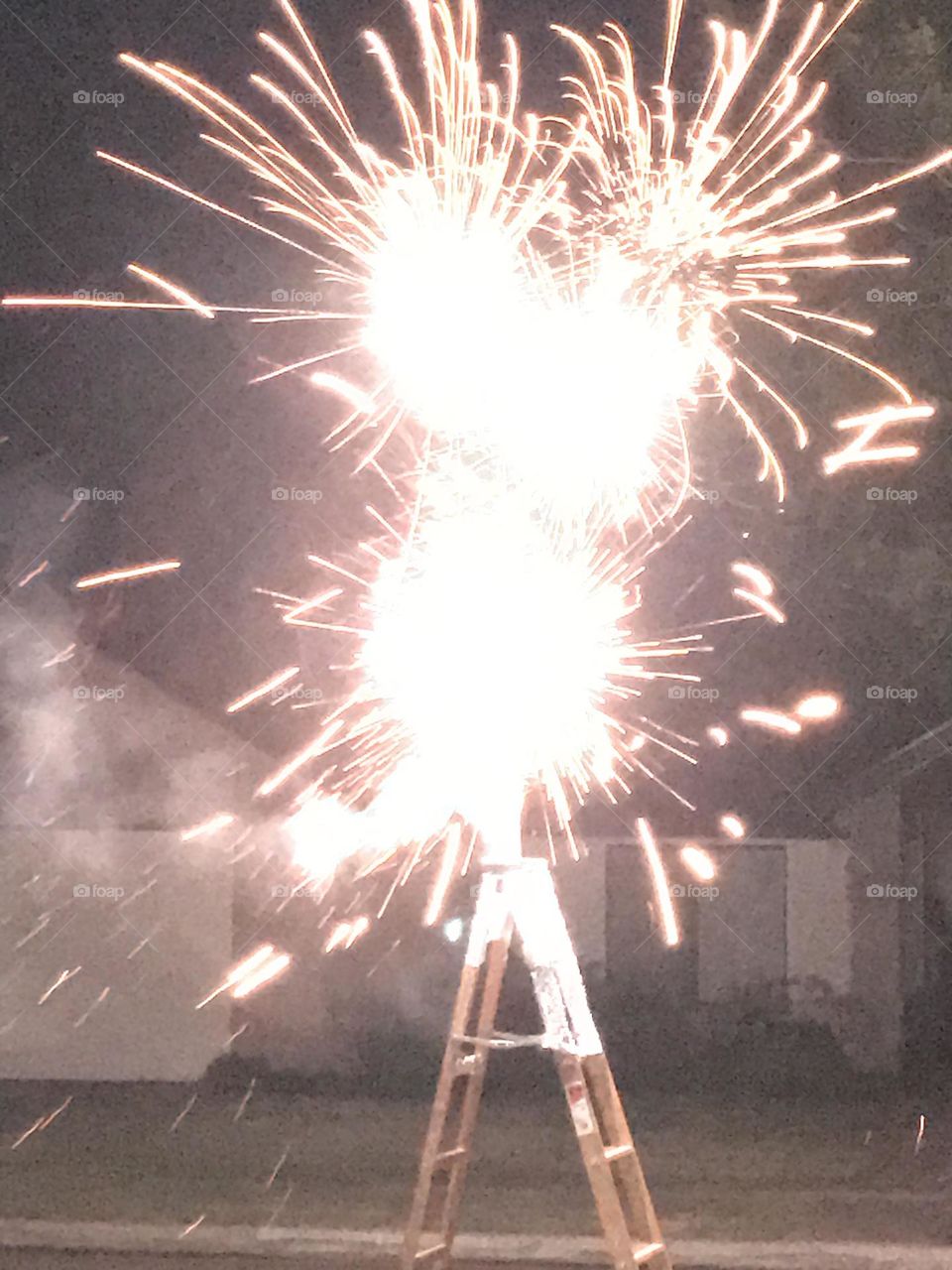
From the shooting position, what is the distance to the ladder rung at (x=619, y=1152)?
334 cm

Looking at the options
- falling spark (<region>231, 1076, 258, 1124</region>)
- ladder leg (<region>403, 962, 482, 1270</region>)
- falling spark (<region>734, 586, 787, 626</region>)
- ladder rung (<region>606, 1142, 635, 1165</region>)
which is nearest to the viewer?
ladder rung (<region>606, 1142, 635, 1165</region>)

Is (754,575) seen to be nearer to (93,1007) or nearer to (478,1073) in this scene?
(93,1007)

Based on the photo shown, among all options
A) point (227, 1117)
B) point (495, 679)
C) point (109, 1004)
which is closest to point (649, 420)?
point (495, 679)

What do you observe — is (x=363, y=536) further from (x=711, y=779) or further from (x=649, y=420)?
(x=649, y=420)

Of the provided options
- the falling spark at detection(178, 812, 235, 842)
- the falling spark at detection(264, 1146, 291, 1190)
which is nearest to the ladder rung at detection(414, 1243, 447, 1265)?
the falling spark at detection(264, 1146, 291, 1190)

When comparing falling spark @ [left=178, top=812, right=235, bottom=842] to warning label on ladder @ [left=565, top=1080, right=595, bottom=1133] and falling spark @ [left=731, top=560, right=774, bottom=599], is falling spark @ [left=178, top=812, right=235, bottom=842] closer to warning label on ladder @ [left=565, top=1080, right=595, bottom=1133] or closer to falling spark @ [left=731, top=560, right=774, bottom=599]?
falling spark @ [left=731, top=560, right=774, bottom=599]

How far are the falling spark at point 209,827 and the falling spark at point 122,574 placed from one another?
183cm

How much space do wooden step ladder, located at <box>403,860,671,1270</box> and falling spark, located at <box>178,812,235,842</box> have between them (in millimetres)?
6185

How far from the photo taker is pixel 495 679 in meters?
3.85

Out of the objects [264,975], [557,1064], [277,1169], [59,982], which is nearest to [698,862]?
[264,975]

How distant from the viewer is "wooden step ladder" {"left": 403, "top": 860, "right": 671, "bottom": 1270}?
3.29 meters

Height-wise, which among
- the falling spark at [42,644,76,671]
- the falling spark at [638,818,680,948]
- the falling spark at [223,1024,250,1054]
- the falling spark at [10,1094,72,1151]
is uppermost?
the falling spark at [42,644,76,671]

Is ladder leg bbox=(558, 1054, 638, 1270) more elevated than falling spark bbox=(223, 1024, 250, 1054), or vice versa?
ladder leg bbox=(558, 1054, 638, 1270)

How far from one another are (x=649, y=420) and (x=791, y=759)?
6.30m
